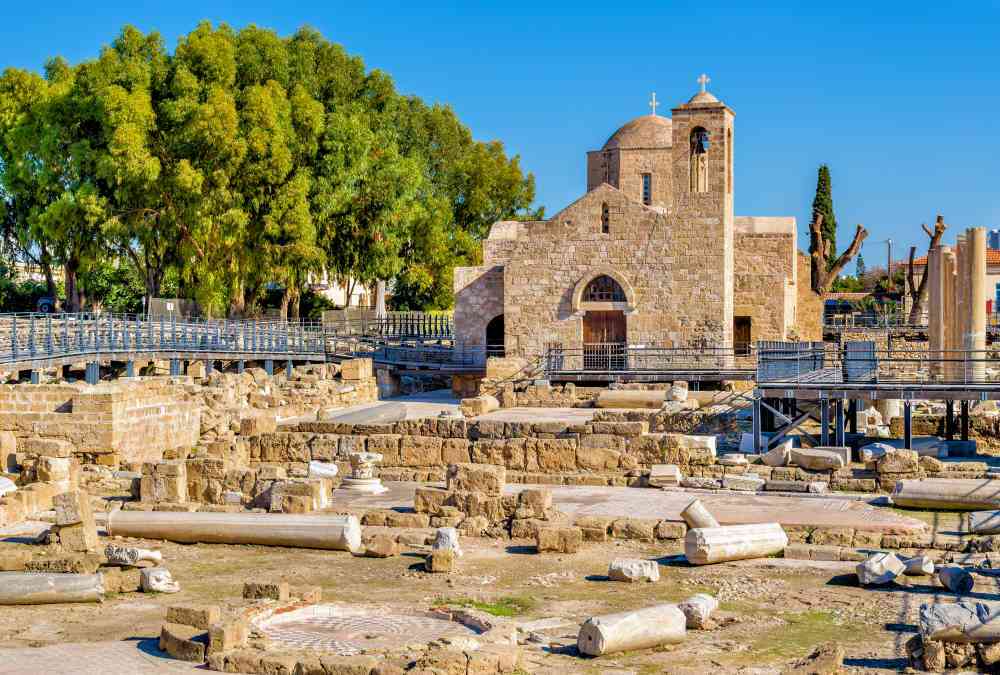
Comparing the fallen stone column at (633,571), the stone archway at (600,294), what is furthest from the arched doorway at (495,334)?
the fallen stone column at (633,571)

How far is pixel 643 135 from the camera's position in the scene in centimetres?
4269

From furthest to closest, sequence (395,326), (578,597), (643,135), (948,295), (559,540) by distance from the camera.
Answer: (395,326) < (643,135) < (948,295) < (559,540) < (578,597)

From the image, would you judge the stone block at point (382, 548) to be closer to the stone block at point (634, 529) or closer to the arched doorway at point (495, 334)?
the stone block at point (634, 529)

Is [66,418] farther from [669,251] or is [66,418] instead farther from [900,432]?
[669,251]

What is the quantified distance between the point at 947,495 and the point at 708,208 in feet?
70.3

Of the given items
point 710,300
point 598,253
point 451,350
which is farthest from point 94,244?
point 710,300

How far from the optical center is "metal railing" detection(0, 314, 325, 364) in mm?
26766

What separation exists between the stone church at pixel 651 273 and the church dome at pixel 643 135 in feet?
15.5

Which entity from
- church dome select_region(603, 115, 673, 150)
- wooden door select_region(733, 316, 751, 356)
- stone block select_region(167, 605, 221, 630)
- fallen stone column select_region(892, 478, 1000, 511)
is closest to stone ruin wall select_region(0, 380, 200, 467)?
stone block select_region(167, 605, 221, 630)

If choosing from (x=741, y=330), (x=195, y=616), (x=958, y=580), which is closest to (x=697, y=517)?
(x=958, y=580)

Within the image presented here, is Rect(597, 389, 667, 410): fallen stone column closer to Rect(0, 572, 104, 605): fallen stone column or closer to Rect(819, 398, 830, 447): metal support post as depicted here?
Rect(819, 398, 830, 447): metal support post

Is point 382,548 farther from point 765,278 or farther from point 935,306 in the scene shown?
point 765,278

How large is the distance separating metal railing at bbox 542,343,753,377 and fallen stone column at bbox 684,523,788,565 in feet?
64.3

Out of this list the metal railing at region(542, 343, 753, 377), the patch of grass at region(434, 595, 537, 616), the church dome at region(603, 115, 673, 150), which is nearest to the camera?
the patch of grass at region(434, 595, 537, 616)
